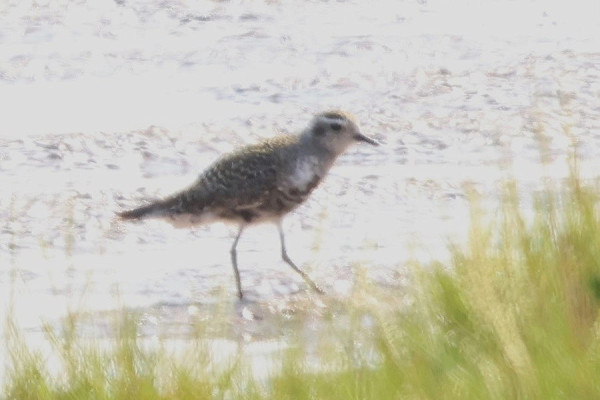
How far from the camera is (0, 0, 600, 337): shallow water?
8859 millimetres

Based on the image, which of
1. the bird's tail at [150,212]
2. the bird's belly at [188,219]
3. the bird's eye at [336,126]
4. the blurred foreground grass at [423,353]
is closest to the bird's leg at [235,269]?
the bird's belly at [188,219]

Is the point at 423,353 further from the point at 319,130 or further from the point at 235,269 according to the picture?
the point at 319,130

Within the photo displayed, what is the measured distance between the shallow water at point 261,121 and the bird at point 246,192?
0.97 ft

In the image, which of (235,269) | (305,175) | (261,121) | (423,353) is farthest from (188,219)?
(423,353)

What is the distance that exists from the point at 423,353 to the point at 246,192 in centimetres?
310

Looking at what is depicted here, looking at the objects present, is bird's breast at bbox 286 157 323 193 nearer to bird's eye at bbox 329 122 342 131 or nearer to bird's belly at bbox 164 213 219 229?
bird's eye at bbox 329 122 342 131

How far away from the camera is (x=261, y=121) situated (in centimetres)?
1171

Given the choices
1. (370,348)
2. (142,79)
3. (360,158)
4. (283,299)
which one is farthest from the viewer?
A: (142,79)

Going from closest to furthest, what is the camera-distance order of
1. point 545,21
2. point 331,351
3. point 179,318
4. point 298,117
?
1. point 331,351
2. point 179,318
3. point 298,117
4. point 545,21

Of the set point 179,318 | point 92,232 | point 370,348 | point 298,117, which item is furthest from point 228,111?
point 370,348

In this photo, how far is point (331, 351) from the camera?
5.60m

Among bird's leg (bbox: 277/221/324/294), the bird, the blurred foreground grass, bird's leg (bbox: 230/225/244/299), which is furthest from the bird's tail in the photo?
the blurred foreground grass

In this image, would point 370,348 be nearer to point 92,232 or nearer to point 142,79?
point 92,232

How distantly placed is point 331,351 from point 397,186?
15.8 ft
